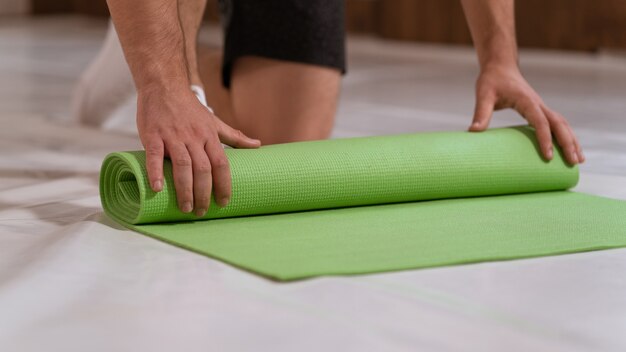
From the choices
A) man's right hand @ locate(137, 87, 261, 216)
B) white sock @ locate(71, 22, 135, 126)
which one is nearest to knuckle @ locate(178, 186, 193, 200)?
man's right hand @ locate(137, 87, 261, 216)

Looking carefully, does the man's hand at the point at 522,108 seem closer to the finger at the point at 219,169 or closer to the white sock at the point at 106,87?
the finger at the point at 219,169

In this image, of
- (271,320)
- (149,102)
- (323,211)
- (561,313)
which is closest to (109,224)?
(149,102)

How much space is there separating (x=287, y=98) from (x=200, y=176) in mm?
878

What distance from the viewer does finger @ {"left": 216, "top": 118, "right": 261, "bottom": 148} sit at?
1404 mm

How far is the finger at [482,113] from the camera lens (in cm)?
169

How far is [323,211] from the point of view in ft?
4.89

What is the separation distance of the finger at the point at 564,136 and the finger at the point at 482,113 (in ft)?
0.30

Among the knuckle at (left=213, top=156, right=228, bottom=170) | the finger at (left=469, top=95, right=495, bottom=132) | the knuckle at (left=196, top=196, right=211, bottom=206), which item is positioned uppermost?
the knuckle at (left=213, top=156, right=228, bottom=170)

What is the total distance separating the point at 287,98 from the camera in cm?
220

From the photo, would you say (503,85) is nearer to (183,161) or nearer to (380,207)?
(380,207)

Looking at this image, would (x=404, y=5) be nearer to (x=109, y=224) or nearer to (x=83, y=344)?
(x=109, y=224)

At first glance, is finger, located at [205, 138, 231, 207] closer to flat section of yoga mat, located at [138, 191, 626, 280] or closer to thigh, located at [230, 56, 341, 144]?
flat section of yoga mat, located at [138, 191, 626, 280]

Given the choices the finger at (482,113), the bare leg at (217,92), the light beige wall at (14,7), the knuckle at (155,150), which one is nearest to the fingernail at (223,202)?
the knuckle at (155,150)

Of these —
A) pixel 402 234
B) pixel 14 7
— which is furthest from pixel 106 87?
pixel 14 7
